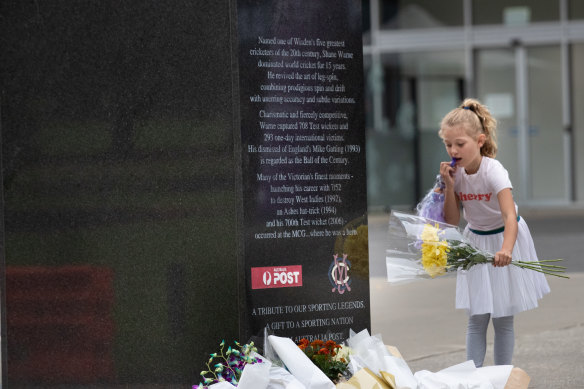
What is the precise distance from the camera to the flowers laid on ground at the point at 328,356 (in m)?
4.34

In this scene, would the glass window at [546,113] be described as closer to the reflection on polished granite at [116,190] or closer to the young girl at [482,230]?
the young girl at [482,230]

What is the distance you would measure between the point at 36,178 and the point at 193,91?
34.4 inches

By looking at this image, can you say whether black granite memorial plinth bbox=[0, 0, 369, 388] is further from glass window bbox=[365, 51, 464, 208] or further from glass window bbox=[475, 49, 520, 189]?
glass window bbox=[475, 49, 520, 189]

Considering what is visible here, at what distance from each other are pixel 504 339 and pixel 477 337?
15 cm

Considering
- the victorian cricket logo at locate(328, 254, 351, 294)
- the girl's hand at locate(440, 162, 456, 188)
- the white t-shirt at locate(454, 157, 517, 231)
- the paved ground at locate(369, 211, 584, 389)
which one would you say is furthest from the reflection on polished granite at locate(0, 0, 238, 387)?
the paved ground at locate(369, 211, 584, 389)

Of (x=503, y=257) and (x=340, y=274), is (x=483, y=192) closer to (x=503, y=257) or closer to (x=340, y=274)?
(x=503, y=257)

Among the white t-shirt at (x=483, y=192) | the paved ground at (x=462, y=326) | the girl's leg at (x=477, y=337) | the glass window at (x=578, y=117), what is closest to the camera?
the white t-shirt at (x=483, y=192)

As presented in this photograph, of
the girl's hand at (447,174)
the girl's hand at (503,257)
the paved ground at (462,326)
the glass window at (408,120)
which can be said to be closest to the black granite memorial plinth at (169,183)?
the girl's hand at (447,174)

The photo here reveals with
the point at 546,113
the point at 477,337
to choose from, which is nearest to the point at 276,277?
the point at 477,337

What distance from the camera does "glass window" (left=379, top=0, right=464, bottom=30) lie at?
18250 millimetres

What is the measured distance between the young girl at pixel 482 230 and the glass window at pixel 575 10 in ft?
46.1

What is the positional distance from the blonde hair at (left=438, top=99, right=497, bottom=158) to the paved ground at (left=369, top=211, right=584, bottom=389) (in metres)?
1.45

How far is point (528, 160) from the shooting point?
18172mm

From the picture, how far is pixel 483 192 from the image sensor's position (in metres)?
4.82
